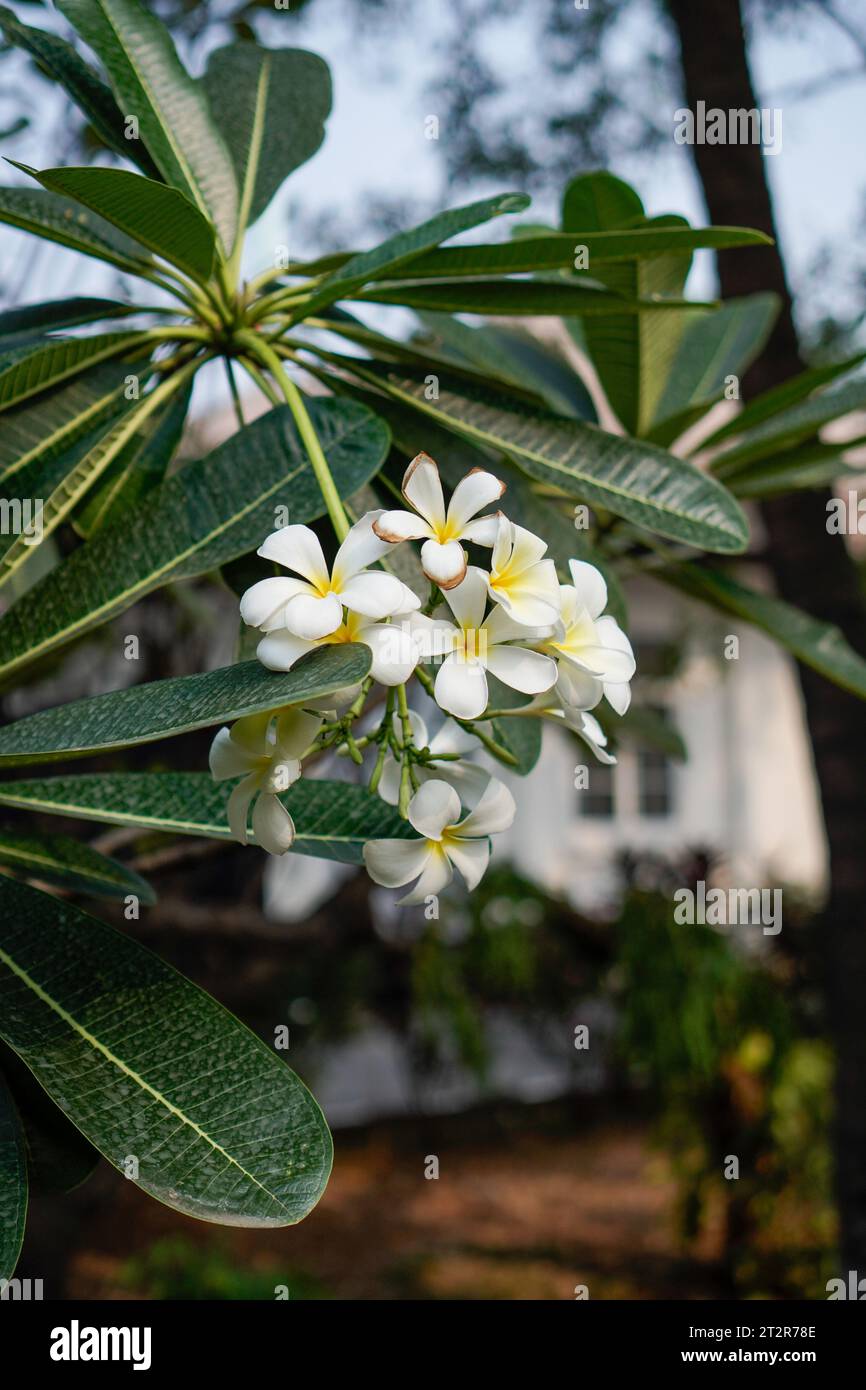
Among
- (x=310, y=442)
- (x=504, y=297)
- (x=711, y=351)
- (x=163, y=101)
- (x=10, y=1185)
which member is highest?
(x=711, y=351)

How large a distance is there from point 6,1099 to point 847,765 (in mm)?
1761

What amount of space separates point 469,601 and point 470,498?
0.19ft

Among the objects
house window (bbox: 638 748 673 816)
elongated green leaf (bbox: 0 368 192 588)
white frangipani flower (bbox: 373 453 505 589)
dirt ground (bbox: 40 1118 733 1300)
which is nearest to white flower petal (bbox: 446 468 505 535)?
white frangipani flower (bbox: 373 453 505 589)

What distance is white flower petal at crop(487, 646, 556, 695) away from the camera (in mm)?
525

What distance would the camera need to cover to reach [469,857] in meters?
0.57

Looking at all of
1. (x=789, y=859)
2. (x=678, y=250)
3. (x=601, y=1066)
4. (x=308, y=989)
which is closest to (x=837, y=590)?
(x=678, y=250)

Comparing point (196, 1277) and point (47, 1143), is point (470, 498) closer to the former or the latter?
point (47, 1143)

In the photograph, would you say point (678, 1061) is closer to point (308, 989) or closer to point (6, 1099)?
point (308, 989)

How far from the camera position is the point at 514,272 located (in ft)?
2.60

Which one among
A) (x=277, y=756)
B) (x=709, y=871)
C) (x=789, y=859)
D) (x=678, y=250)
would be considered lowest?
(x=277, y=756)

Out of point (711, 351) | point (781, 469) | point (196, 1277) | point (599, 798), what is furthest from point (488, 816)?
point (599, 798)

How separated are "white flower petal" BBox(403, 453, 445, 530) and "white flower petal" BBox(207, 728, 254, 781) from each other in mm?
138

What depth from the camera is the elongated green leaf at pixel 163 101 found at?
830mm

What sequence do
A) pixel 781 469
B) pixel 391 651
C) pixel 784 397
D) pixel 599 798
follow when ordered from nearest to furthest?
1. pixel 391 651
2. pixel 784 397
3. pixel 781 469
4. pixel 599 798
